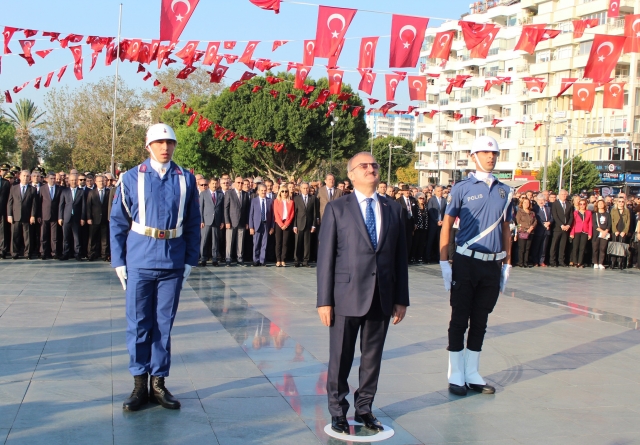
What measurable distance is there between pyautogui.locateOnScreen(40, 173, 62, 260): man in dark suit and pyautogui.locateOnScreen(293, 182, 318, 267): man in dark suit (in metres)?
5.38

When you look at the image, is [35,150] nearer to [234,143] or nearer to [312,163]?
[234,143]

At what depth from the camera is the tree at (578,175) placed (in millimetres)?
58594

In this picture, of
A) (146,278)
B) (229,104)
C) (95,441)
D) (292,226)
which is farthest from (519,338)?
(229,104)

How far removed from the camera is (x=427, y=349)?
7613 millimetres

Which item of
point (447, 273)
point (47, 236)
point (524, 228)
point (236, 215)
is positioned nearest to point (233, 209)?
point (236, 215)

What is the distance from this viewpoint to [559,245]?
62.8ft

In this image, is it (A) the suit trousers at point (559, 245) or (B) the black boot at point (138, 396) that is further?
(A) the suit trousers at point (559, 245)

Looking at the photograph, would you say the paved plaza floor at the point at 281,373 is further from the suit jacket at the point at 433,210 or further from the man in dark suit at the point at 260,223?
the suit jacket at the point at 433,210

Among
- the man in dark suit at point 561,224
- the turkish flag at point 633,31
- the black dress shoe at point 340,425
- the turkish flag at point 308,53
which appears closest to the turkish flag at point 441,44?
the turkish flag at point 308,53

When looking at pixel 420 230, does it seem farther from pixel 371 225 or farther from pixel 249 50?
pixel 371 225

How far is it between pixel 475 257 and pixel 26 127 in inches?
2705

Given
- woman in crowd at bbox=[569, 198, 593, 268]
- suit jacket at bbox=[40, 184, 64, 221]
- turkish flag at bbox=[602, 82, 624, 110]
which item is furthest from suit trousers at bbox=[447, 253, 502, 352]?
woman in crowd at bbox=[569, 198, 593, 268]

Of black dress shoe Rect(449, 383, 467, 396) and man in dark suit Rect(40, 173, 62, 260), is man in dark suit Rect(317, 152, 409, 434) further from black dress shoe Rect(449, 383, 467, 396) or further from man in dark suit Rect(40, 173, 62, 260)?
man in dark suit Rect(40, 173, 62, 260)

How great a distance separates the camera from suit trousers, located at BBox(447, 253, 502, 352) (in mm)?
6000
